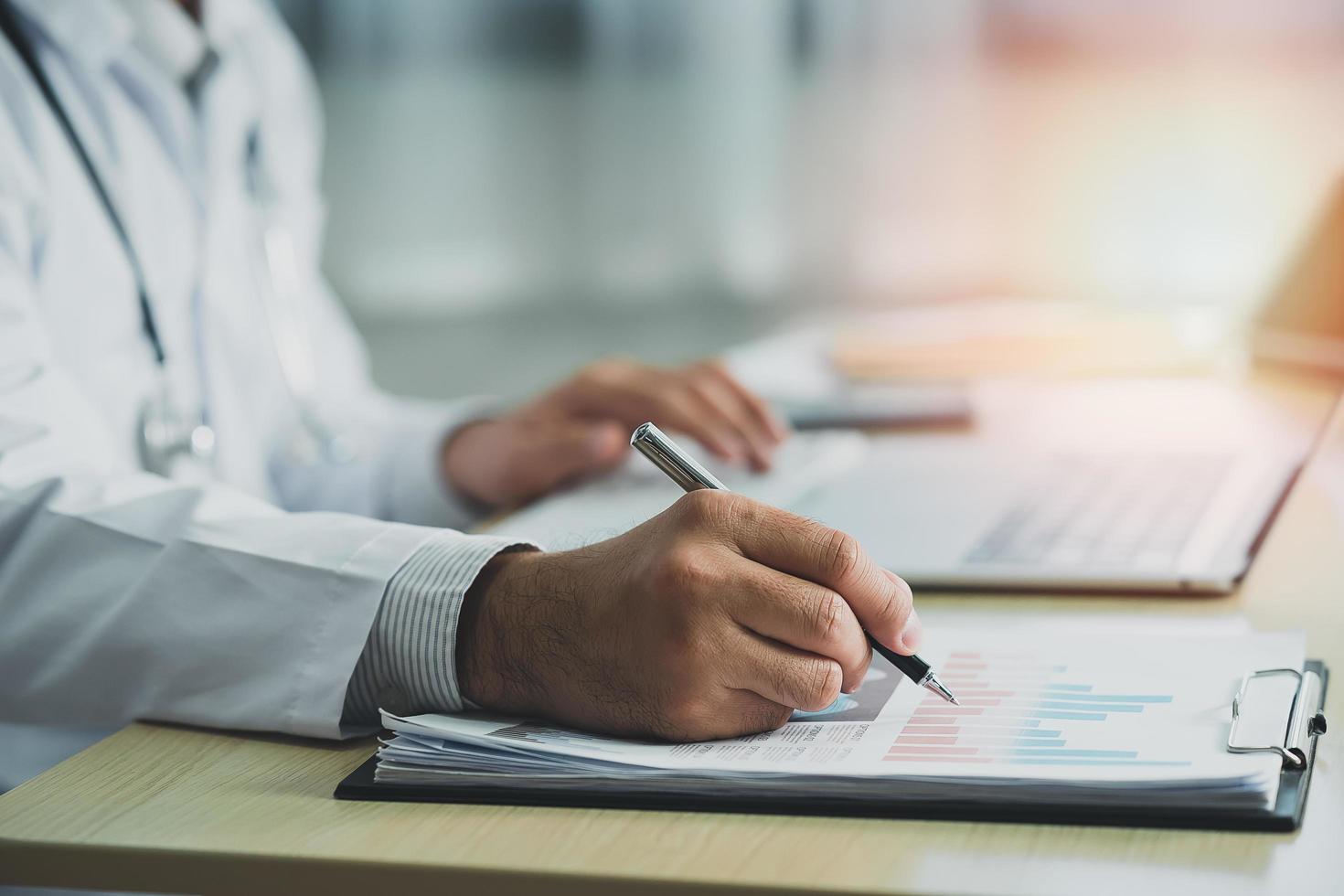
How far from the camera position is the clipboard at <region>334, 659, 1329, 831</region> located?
443mm

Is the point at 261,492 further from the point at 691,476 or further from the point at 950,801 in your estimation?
the point at 950,801

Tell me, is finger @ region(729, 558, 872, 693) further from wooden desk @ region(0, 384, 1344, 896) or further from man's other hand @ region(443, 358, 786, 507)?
man's other hand @ region(443, 358, 786, 507)

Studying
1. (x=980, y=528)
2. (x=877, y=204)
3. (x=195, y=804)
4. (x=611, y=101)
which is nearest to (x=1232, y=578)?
(x=980, y=528)

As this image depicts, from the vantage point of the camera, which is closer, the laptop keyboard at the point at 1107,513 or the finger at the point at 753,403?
the laptop keyboard at the point at 1107,513

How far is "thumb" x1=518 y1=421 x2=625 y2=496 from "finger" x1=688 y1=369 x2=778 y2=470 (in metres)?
0.08

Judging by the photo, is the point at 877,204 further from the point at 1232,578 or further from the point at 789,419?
the point at 1232,578

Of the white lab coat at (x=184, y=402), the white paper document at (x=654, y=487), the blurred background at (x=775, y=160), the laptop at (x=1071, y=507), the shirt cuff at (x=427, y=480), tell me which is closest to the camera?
the white lab coat at (x=184, y=402)

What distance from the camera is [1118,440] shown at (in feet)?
3.73

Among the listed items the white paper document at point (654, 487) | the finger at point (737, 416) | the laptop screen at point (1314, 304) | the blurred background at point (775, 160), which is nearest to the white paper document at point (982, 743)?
the white paper document at point (654, 487)

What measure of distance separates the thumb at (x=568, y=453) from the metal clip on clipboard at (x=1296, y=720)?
567 millimetres

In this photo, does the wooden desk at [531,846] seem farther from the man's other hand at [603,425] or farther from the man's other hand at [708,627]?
the man's other hand at [603,425]

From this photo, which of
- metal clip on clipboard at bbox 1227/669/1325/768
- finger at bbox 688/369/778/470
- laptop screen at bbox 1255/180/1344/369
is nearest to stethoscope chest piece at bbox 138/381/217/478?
finger at bbox 688/369/778/470

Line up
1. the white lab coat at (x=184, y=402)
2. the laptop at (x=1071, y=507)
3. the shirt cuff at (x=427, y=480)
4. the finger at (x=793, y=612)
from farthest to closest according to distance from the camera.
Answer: the shirt cuff at (x=427, y=480)
the laptop at (x=1071, y=507)
the white lab coat at (x=184, y=402)
the finger at (x=793, y=612)

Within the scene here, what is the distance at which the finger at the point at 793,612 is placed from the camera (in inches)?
20.3
